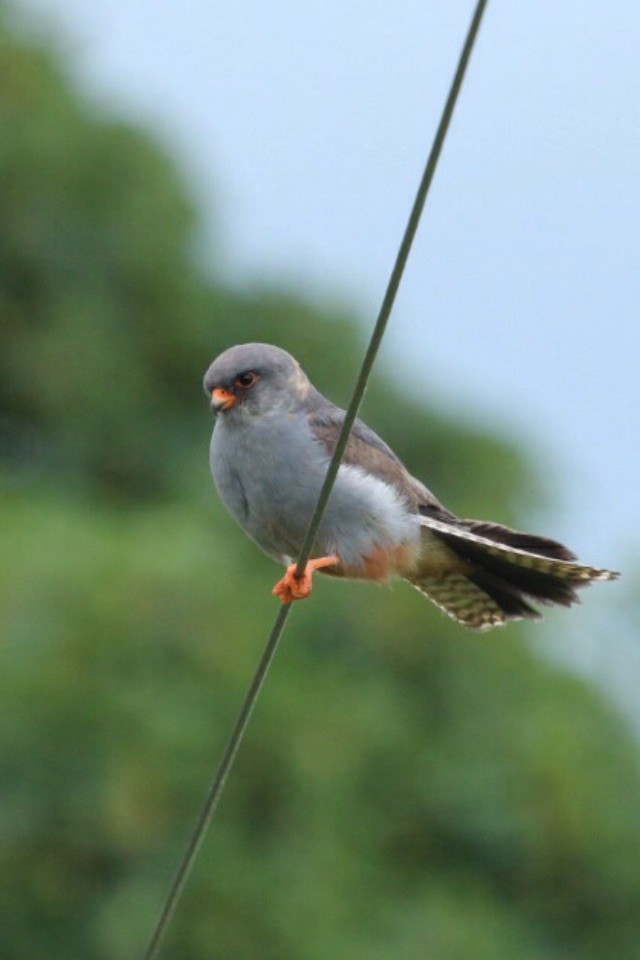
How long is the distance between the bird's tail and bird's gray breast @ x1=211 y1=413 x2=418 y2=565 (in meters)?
0.25

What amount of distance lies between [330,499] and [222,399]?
1.18 feet

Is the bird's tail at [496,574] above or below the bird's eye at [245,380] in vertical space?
below

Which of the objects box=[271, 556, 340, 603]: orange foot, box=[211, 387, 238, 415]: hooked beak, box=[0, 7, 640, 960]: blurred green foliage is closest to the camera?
box=[271, 556, 340, 603]: orange foot

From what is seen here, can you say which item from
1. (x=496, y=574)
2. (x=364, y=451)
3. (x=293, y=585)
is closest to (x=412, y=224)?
(x=293, y=585)

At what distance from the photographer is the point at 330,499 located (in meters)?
4.39

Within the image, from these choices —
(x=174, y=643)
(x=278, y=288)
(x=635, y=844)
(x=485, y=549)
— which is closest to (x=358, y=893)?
(x=174, y=643)

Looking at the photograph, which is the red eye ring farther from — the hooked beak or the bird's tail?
the bird's tail

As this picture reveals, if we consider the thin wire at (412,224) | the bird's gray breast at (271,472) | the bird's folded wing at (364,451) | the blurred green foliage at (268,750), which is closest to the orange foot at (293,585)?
the bird's gray breast at (271,472)

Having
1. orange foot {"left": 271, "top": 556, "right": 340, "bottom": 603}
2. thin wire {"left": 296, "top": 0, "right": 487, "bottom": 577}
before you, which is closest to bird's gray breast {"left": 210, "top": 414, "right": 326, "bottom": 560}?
orange foot {"left": 271, "top": 556, "right": 340, "bottom": 603}

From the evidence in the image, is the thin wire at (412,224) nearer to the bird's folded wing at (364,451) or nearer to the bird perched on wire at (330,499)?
the bird perched on wire at (330,499)

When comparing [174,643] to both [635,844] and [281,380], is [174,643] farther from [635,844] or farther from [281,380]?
[281,380]

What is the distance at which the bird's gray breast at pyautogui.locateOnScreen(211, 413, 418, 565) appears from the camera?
14.2ft

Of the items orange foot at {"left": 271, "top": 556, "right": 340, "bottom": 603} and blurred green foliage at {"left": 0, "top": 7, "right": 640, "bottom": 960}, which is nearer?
orange foot at {"left": 271, "top": 556, "right": 340, "bottom": 603}

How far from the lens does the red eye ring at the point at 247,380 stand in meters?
4.37
